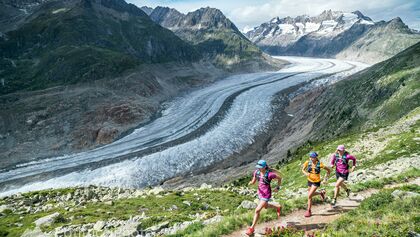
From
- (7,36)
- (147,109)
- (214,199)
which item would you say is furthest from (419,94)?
(7,36)

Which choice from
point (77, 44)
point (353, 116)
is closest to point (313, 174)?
point (353, 116)

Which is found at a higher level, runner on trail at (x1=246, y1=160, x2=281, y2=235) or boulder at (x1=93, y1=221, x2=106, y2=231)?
runner on trail at (x1=246, y1=160, x2=281, y2=235)

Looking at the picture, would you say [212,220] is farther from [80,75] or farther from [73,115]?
[80,75]

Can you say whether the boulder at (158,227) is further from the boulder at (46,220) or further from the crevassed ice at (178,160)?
the crevassed ice at (178,160)

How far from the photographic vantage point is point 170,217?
21734 millimetres

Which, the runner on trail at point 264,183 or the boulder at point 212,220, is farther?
the boulder at point 212,220

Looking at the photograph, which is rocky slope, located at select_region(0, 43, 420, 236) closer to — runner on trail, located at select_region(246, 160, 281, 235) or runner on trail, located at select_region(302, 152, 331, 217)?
runner on trail, located at select_region(302, 152, 331, 217)

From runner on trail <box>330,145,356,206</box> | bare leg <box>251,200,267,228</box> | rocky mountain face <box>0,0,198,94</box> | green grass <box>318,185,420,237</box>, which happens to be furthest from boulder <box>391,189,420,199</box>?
rocky mountain face <box>0,0,198,94</box>

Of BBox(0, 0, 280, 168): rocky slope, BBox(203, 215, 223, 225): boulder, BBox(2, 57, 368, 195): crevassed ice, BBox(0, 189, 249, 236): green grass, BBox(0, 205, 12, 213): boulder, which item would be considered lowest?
BBox(2, 57, 368, 195): crevassed ice

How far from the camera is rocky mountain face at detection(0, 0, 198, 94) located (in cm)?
11794

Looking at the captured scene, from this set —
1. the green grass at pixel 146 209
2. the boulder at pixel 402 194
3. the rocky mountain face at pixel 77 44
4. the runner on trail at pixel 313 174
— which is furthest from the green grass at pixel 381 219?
the rocky mountain face at pixel 77 44

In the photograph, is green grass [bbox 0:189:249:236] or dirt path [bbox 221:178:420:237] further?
green grass [bbox 0:189:249:236]

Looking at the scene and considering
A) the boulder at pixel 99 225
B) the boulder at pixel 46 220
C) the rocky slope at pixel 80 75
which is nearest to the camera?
the boulder at pixel 99 225

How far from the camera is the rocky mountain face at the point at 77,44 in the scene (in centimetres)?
11794
